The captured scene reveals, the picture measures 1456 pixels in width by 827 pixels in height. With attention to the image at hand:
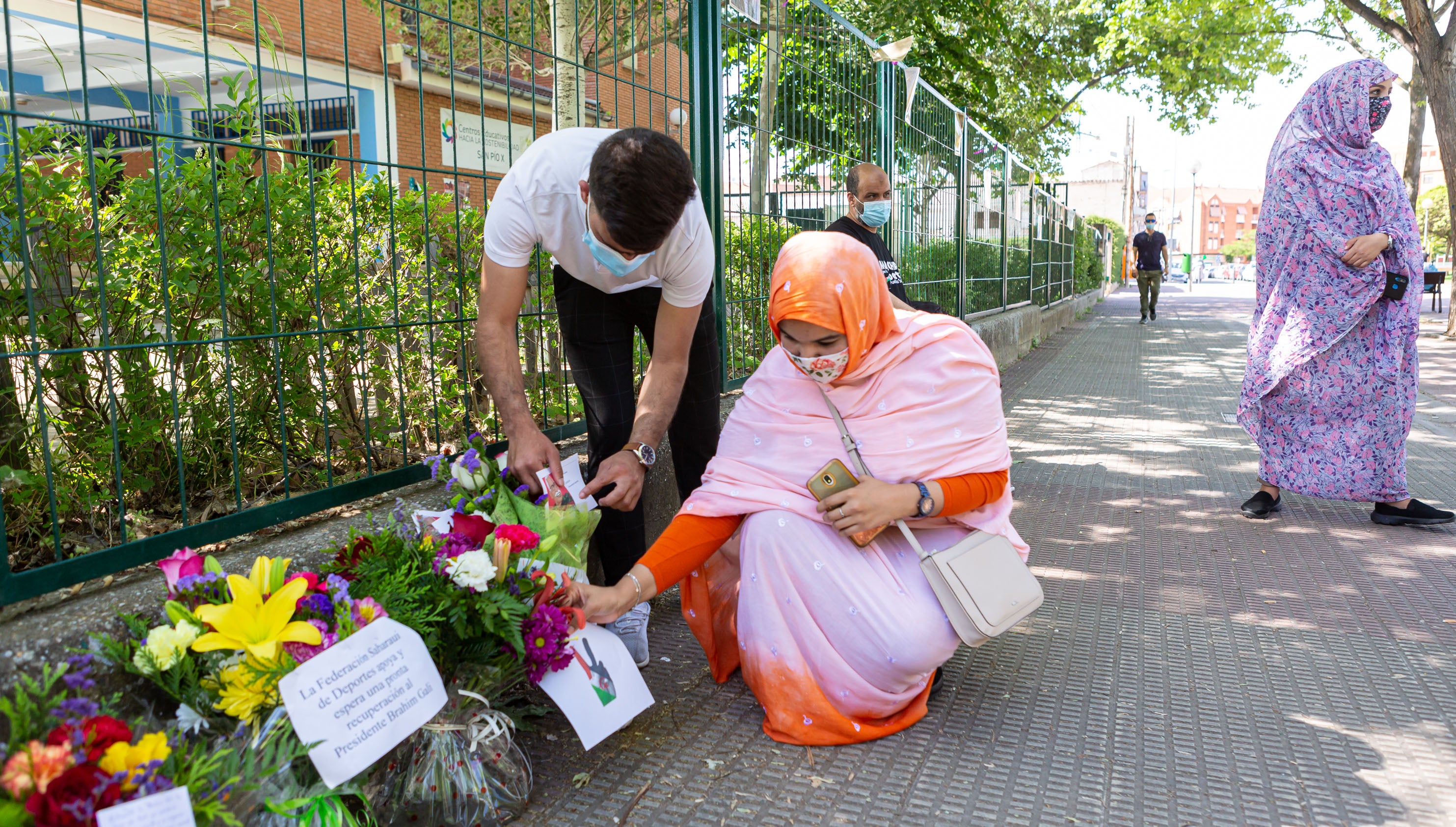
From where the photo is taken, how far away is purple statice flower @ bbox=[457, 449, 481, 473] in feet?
8.09

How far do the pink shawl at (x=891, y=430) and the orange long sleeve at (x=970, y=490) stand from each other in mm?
23

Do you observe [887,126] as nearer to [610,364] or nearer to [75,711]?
[610,364]

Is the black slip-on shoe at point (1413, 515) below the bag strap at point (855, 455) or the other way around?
below

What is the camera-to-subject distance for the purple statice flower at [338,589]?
1.81 meters

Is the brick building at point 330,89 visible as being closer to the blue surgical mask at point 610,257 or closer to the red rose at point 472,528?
the blue surgical mask at point 610,257

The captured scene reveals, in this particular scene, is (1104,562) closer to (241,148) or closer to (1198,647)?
(1198,647)

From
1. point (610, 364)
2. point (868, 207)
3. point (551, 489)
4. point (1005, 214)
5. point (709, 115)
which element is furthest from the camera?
point (1005, 214)

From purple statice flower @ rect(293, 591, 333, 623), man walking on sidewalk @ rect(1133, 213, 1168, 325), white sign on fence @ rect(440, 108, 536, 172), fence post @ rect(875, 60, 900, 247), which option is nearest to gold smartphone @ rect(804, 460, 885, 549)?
purple statice flower @ rect(293, 591, 333, 623)

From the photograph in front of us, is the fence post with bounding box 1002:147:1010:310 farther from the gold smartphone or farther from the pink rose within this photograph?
the pink rose

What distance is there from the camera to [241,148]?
2.82 metres

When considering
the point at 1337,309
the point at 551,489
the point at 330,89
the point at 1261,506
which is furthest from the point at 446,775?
the point at 1337,309

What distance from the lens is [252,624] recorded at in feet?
5.54

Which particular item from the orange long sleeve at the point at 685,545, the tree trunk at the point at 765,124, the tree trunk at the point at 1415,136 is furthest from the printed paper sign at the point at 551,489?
the tree trunk at the point at 1415,136

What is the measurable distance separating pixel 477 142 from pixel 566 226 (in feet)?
3.05
